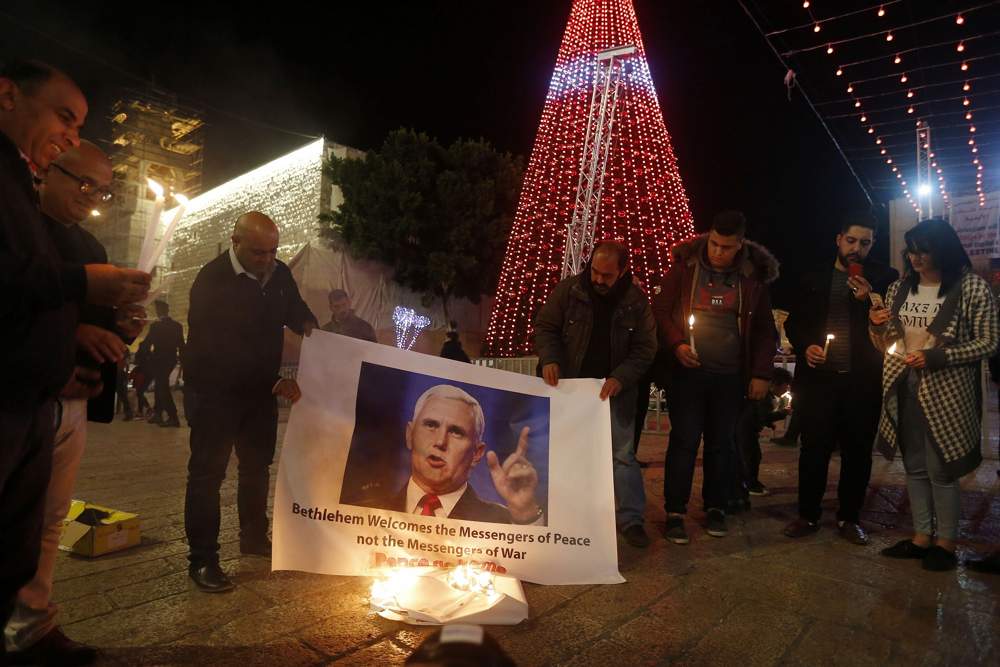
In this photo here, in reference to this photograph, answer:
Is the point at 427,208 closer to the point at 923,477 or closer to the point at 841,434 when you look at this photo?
the point at 841,434

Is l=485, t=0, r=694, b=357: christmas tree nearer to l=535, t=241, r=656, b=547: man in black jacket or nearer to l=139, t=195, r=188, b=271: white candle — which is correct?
l=535, t=241, r=656, b=547: man in black jacket

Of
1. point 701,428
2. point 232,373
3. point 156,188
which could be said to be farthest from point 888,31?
point 156,188

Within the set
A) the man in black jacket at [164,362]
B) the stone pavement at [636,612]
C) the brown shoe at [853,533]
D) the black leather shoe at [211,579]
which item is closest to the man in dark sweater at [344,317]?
the stone pavement at [636,612]

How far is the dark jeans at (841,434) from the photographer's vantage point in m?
3.46

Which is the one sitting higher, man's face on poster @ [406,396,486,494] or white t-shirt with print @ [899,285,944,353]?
white t-shirt with print @ [899,285,944,353]

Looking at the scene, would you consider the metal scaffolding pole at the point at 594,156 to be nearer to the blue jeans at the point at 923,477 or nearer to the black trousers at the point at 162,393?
the black trousers at the point at 162,393

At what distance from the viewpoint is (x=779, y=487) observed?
16.4ft

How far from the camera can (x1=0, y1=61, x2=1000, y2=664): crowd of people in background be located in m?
1.52

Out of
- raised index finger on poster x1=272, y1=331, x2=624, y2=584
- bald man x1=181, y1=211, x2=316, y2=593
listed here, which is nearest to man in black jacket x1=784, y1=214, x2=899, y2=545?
raised index finger on poster x1=272, y1=331, x2=624, y2=584

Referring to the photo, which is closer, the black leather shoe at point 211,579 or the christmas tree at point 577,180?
the black leather shoe at point 211,579

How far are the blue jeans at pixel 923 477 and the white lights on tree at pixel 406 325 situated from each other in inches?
709

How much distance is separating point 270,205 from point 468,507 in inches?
881

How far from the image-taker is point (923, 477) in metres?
3.17

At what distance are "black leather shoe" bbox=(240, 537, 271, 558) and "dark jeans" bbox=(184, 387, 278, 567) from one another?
2 centimetres
